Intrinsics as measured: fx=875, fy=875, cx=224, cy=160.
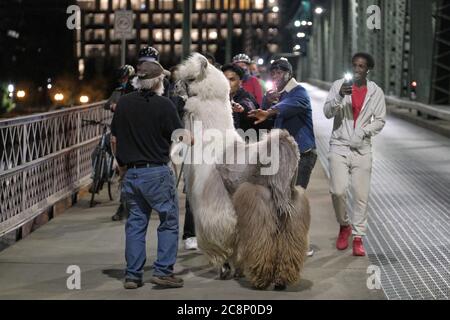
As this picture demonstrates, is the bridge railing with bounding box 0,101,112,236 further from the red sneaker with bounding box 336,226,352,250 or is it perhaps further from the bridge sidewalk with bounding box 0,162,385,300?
the red sneaker with bounding box 336,226,352,250

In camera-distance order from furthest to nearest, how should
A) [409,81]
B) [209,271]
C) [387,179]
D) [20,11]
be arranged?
[20,11] < [409,81] < [387,179] < [209,271]

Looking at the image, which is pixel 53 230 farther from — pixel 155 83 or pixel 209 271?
pixel 155 83

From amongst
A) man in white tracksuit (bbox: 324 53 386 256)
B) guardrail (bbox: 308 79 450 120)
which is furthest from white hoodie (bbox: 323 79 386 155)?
guardrail (bbox: 308 79 450 120)

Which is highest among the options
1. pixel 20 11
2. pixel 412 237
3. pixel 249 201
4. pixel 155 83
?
pixel 20 11

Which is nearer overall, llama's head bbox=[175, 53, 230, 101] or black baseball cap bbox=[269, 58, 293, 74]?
llama's head bbox=[175, 53, 230, 101]

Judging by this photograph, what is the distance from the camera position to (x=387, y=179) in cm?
1441

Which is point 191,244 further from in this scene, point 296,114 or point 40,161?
point 40,161

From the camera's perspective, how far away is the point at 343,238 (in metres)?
9.07

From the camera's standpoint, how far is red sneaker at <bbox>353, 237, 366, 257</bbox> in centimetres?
870

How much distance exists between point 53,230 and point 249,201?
12.0 ft

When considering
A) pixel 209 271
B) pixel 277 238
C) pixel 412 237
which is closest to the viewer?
pixel 277 238

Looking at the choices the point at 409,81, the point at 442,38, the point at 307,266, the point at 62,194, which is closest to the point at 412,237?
the point at 307,266

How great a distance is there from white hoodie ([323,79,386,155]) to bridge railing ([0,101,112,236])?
11.2 feet

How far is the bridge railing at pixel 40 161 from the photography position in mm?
9297
